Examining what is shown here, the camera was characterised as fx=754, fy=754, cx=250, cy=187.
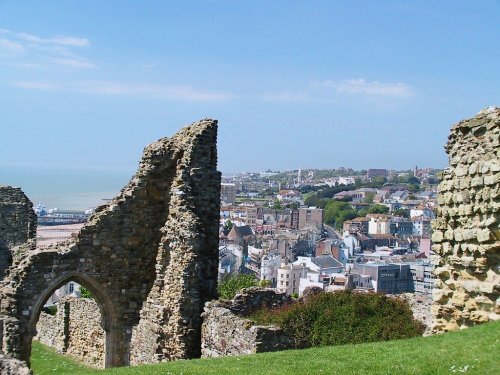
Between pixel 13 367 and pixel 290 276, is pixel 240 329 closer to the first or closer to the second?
pixel 13 367

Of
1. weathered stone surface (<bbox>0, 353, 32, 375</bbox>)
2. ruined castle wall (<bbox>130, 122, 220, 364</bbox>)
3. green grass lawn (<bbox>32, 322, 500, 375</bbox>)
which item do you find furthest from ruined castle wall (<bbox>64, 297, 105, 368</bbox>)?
green grass lawn (<bbox>32, 322, 500, 375</bbox>)

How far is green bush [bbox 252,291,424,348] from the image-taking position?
16031mm

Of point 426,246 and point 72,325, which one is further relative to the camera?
point 426,246

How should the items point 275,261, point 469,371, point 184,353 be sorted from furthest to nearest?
1. point 275,261
2. point 184,353
3. point 469,371

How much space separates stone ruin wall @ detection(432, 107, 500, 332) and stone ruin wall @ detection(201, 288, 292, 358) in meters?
4.01

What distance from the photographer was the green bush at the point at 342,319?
1603 centimetres

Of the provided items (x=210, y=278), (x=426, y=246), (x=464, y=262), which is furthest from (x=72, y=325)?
(x=426, y=246)

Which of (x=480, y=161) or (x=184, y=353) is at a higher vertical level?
(x=480, y=161)

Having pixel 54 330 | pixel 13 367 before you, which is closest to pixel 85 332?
pixel 54 330

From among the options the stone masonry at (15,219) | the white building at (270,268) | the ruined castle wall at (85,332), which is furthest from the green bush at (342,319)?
the white building at (270,268)

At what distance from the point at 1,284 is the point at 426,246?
491 feet

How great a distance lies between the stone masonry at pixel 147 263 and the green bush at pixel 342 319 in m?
1.96

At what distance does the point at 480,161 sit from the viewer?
11086 mm

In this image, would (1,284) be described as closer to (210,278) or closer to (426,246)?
(210,278)
